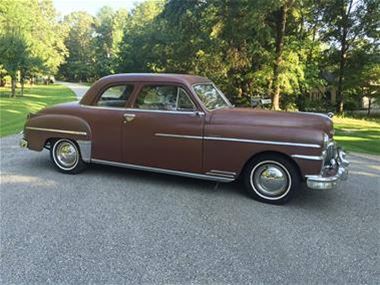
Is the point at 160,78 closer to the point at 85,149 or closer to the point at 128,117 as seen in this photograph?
the point at 128,117

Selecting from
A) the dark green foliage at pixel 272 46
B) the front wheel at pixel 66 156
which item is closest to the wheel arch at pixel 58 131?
the front wheel at pixel 66 156

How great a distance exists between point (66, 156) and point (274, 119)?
3668 mm

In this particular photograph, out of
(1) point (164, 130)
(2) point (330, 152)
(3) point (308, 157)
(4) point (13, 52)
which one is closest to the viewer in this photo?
(3) point (308, 157)

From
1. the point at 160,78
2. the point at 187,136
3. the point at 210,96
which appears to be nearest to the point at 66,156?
the point at 160,78

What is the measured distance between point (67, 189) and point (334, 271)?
155 inches

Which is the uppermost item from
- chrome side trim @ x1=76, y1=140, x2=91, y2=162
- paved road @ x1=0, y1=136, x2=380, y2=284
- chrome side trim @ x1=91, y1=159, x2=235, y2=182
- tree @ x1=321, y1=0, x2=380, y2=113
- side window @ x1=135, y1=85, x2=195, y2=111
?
tree @ x1=321, y1=0, x2=380, y2=113

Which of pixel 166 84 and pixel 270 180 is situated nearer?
pixel 270 180

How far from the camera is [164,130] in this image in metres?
6.09

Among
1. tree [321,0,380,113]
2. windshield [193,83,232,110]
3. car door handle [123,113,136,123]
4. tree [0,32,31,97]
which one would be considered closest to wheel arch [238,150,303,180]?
windshield [193,83,232,110]

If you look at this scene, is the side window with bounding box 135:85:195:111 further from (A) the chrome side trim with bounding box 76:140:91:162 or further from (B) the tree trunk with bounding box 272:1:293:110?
(B) the tree trunk with bounding box 272:1:293:110

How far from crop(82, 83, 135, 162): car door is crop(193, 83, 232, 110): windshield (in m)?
1.13

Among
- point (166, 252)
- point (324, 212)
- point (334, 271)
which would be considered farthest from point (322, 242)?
point (166, 252)

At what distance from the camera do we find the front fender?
668cm

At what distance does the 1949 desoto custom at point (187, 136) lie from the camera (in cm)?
543
